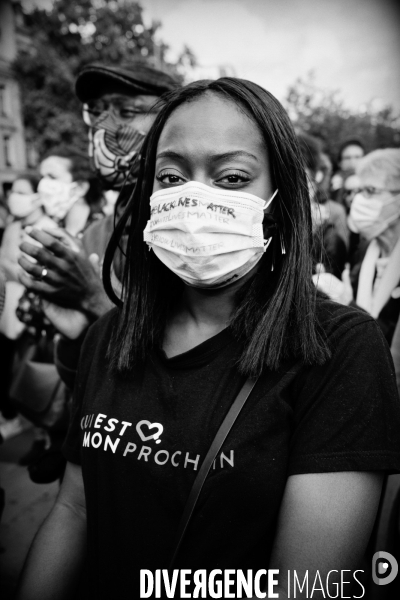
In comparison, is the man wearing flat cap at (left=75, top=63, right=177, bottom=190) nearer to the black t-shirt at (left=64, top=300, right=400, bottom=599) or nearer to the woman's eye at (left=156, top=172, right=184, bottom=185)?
the woman's eye at (left=156, top=172, right=184, bottom=185)

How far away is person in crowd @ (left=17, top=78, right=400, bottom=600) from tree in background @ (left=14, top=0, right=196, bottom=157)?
26216mm

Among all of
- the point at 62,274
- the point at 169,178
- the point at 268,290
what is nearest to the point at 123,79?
the point at 62,274

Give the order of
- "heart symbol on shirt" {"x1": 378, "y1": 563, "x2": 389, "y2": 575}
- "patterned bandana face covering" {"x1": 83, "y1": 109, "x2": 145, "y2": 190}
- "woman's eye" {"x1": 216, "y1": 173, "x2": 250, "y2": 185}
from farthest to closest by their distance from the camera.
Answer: "patterned bandana face covering" {"x1": 83, "y1": 109, "x2": 145, "y2": 190} → "heart symbol on shirt" {"x1": 378, "y1": 563, "x2": 389, "y2": 575} → "woman's eye" {"x1": 216, "y1": 173, "x2": 250, "y2": 185}

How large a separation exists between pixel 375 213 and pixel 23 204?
3.18 meters

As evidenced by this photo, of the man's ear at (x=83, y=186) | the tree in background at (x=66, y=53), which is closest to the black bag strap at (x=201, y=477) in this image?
the man's ear at (x=83, y=186)

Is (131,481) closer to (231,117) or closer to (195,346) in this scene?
(195,346)

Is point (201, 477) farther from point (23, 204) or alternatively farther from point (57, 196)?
point (23, 204)

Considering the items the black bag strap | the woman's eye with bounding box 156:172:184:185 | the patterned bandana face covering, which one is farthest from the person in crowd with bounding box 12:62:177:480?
the black bag strap

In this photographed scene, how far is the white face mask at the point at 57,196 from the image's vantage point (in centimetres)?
424

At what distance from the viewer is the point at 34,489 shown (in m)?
3.84

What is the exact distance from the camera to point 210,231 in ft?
4.66

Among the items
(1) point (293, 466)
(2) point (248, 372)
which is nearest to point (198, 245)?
(2) point (248, 372)

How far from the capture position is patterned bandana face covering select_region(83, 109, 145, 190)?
8.63ft

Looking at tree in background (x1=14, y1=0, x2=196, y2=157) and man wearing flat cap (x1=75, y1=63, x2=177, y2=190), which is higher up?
tree in background (x1=14, y1=0, x2=196, y2=157)
